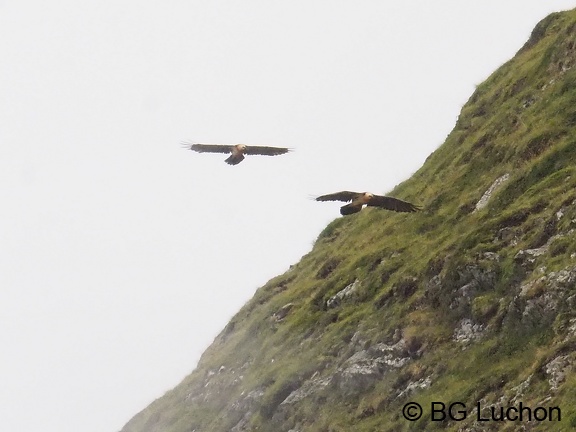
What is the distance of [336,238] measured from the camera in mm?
55312

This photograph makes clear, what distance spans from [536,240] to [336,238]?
22.4 m

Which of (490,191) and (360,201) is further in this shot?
(490,191)

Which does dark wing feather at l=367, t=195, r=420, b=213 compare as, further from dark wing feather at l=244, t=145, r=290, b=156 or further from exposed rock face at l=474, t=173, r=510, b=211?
exposed rock face at l=474, t=173, r=510, b=211

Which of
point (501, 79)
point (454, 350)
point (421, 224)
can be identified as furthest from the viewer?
point (501, 79)

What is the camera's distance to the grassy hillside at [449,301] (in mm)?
30562

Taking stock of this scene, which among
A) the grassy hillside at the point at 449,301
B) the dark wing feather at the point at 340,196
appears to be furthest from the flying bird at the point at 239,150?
the grassy hillside at the point at 449,301

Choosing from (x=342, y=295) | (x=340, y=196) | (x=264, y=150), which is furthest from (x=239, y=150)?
(x=342, y=295)

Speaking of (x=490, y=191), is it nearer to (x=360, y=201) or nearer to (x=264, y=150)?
(x=360, y=201)

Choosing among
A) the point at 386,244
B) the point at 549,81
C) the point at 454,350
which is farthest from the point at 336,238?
the point at 454,350

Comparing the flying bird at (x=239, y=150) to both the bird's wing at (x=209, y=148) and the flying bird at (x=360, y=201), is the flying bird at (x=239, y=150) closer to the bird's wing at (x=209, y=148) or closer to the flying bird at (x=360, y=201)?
the bird's wing at (x=209, y=148)

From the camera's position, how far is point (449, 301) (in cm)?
3547

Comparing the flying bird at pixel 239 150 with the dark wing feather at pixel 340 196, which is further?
the flying bird at pixel 239 150

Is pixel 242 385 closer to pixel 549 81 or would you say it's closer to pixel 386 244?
pixel 386 244

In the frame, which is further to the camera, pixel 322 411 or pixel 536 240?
pixel 322 411
